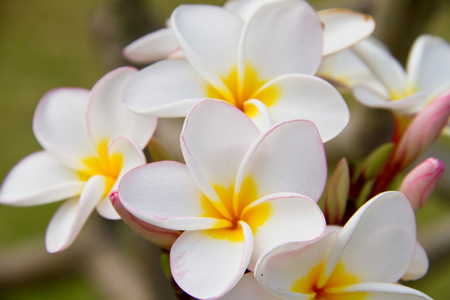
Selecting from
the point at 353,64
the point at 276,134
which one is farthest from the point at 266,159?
the point at 353,64

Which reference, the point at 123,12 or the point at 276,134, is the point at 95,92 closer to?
the point at 276,134

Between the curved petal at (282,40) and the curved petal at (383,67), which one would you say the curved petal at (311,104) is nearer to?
the curved petal at (282,40)

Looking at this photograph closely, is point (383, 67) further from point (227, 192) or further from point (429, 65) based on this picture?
point (227, 192)

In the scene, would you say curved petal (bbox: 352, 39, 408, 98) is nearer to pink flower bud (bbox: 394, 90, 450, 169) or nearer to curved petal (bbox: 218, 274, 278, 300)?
pink flower bud (bbox: 394, 90, 450, 169)

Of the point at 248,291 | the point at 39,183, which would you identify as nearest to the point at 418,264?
the point at 248,291

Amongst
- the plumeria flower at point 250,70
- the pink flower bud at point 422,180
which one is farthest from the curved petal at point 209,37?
the pink flower bud at point 422,180
